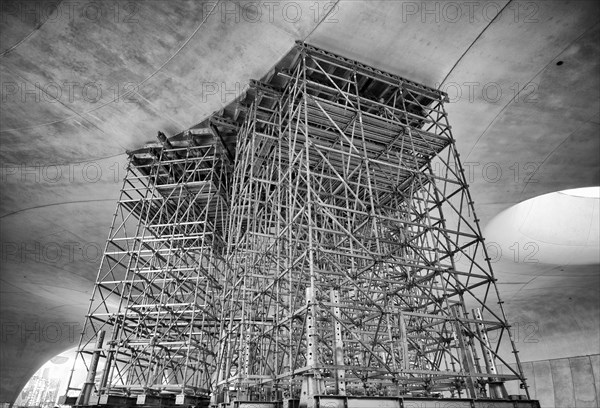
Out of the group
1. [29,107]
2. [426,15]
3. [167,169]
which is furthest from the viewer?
[167,169]

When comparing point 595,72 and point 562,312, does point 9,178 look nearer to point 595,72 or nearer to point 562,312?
point 595,72

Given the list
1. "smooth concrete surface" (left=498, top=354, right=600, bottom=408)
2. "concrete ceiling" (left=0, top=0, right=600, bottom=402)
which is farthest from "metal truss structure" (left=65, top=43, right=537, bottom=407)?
"smooth concrete surface" (left=498, top=354, right=600, bottom=408)

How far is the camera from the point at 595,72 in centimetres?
1153

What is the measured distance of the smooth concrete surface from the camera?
20.9 metres

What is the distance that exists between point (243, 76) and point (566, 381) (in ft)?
77.6

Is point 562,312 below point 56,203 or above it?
below

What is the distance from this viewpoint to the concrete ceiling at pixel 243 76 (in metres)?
10.5

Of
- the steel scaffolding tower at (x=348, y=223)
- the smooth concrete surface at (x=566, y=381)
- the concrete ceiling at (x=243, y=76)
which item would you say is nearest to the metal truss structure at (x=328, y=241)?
the steel scaffolding tower at (x=348, y=223)

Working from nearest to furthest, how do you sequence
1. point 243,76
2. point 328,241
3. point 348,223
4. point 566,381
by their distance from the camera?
point 348,223, point 243,76, point 328,241, point 566,381

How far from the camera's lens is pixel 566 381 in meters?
22.2

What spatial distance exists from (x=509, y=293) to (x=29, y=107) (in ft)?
80.7

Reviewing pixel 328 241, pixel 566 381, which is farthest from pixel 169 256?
pixel 566 381

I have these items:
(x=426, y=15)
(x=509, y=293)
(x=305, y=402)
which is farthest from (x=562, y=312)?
(x=305, y=402)

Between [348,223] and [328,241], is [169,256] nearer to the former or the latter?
[328,241]
